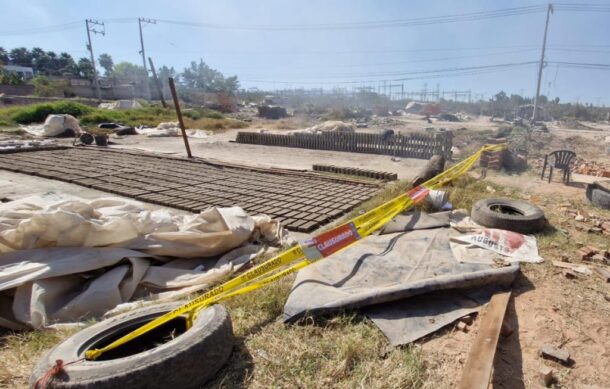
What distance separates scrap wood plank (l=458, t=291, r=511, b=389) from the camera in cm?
206

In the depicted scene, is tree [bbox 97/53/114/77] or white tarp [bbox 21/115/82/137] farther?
tree [bbox 97/53/114/77]

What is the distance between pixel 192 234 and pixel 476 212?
4.06 m

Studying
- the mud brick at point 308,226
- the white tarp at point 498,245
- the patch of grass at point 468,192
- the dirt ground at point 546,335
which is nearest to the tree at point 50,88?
the mud brick at point 308,226

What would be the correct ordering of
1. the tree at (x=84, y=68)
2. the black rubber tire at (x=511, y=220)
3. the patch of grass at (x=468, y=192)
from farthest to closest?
the tree at (x=84, y=68) → the patch of grass at (x=468, y=192) → the black rubber tire at (x=511, y=220)

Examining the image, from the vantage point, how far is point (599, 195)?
6.62 metres

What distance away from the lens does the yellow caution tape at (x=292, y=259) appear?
2512mm

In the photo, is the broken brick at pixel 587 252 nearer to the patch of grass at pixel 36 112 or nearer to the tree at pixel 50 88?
the patch of grass at pixel 36 112

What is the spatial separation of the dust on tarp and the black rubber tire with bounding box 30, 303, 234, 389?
2.17ft

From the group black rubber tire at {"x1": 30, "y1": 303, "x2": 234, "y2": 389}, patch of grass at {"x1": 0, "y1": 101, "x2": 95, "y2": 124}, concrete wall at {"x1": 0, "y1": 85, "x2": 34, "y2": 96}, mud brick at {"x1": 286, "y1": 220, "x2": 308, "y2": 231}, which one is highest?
concrete wall at {"x1": 0, "y1": 85, "x2": 34, "y2": 96}

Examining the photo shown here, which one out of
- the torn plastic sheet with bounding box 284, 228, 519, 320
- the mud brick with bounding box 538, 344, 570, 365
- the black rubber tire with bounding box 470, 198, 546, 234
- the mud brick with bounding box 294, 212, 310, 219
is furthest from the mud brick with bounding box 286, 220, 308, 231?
the mud brick with bounding box 538, 344, 570, 365

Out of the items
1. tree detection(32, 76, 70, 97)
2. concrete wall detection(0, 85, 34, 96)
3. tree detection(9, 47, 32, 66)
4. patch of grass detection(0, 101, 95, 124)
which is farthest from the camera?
tree detection(9, 47, 32, 66)

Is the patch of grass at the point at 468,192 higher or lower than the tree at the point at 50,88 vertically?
lower

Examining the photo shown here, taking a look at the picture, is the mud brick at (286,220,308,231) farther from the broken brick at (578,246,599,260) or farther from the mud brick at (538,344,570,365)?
the broken brick at (578,246,599,260)

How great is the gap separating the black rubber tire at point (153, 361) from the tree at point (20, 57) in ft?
319
